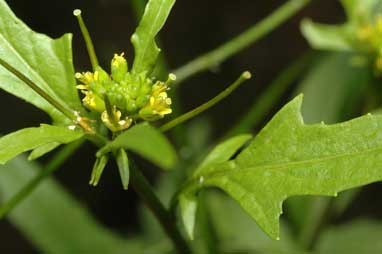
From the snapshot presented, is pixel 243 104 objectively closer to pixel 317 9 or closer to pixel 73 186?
pixel 317 9

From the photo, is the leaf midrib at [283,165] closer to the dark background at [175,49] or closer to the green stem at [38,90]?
the green stem at [38,90]

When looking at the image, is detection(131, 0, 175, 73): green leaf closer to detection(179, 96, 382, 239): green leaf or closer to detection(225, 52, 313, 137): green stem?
detection(179, 96, 382, 239): green leaf

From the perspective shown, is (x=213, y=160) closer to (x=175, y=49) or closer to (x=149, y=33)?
(x=149, y=33)

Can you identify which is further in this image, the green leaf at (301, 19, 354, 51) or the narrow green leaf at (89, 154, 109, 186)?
the green leaf at (301, 19, 354, 51)

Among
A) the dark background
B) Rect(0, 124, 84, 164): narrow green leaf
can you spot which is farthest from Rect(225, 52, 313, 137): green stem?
Rect(0, 124, 84, 164): narrow green leaf

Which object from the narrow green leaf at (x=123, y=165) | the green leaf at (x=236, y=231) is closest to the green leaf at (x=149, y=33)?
the narrow green leaf at (x=123, y=165)

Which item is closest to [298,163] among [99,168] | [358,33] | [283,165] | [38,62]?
[283,165]
